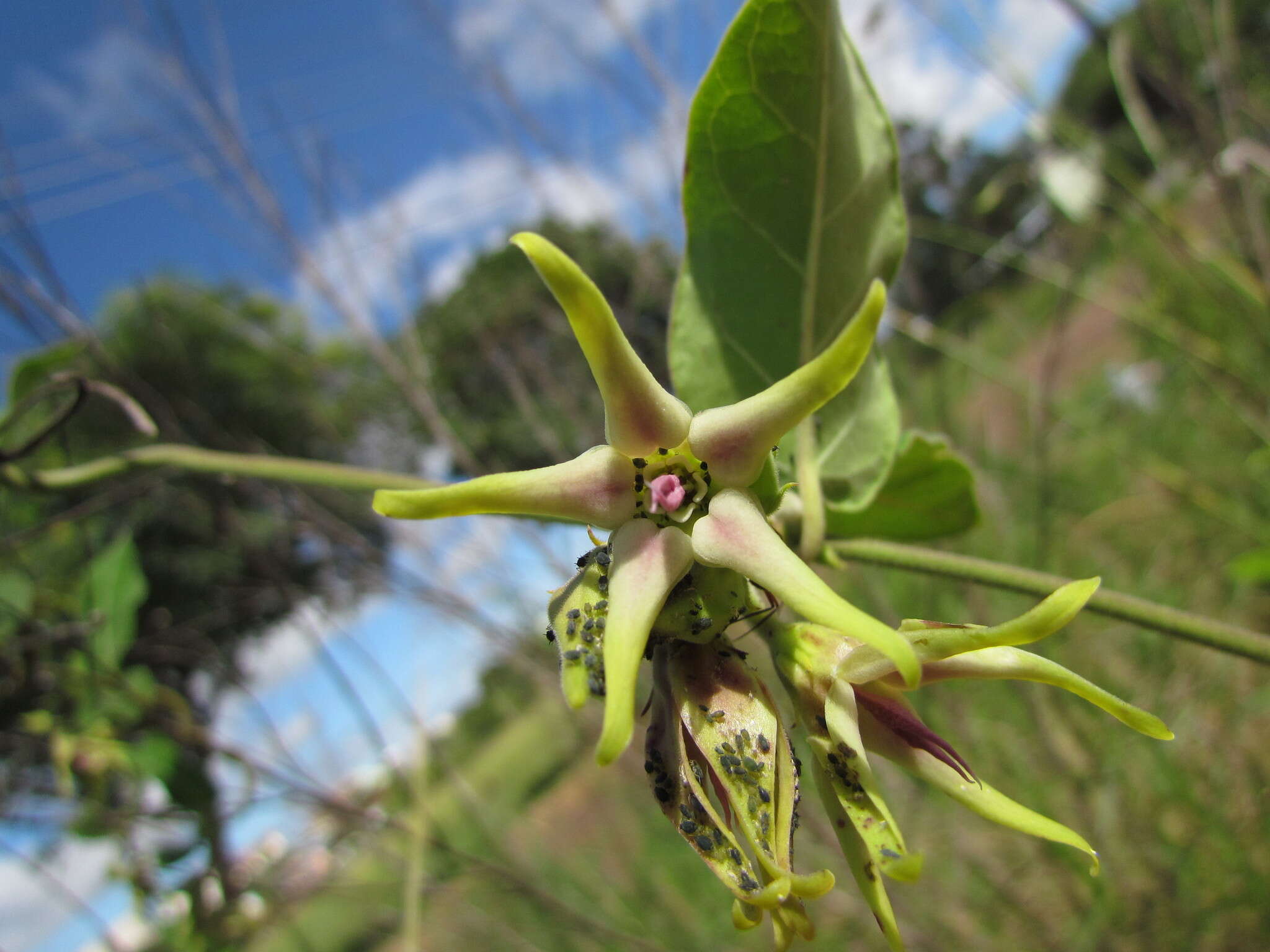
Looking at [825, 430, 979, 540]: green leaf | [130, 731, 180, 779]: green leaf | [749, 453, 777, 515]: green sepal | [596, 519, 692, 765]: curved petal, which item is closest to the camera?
[596, 519, 692, 765]: curved petal

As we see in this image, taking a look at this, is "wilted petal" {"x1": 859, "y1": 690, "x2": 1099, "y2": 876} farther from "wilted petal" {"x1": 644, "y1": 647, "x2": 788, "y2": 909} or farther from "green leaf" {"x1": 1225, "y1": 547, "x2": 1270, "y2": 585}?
"green leaf" {"x1": 1225, "y1": 547, "x2": 1270, "y2": 585}

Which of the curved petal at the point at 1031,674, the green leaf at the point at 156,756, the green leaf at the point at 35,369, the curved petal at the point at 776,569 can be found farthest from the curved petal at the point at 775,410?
the green leaf at the point at 156,756

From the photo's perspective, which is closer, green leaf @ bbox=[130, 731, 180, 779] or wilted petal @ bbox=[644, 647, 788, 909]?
wilted petal @ bbox=[644, 647, 788, 909]

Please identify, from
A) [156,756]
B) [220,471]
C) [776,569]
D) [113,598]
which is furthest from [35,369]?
[776,569]

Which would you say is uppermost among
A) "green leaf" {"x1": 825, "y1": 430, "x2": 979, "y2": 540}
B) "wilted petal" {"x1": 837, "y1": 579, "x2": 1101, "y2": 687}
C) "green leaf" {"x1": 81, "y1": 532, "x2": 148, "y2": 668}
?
"green leaf" {"x1": 81, "y1": 532, "x2": 148, "y2": 668}

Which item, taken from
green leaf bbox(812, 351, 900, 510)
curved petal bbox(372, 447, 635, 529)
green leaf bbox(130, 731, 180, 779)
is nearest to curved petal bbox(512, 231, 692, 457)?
curved petal bbox(372, 447, 635, 529)

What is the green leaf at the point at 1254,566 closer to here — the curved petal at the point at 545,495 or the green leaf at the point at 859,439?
the green leaf at the point at 859,439
